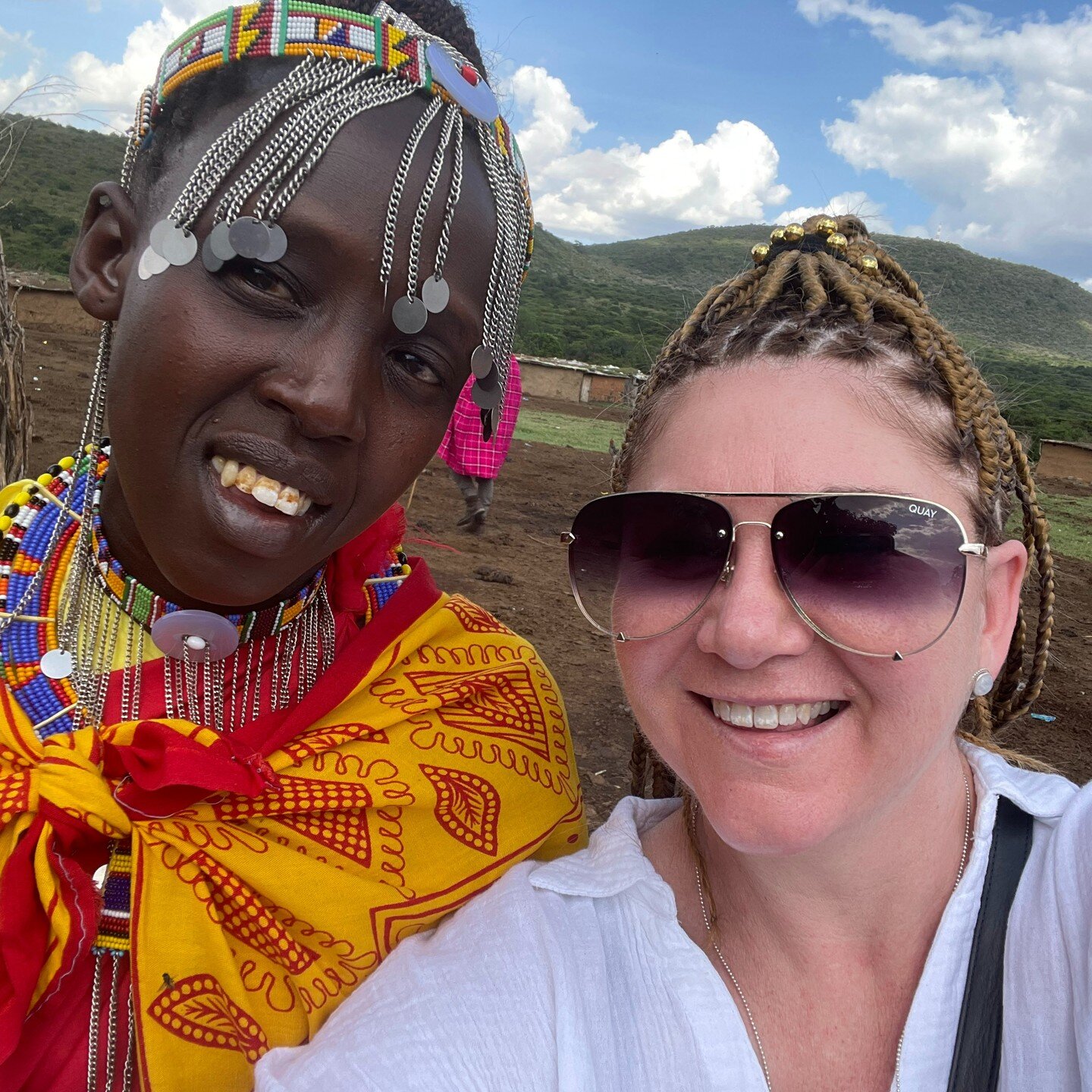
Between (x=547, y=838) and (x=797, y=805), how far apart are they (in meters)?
0.62

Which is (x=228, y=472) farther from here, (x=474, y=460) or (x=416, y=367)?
(x=474, y=460)

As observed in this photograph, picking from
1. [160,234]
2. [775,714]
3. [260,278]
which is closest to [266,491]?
[260,278]

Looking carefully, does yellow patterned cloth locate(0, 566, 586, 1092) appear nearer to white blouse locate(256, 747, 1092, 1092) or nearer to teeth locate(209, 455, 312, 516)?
white blouse locate(256, 747, 1092, 1092)

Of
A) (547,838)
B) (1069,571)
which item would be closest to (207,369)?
(547,838)

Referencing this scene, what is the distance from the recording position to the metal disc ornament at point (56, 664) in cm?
145

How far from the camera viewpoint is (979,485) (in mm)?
1385

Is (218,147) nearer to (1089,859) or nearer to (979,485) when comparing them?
(979,485)

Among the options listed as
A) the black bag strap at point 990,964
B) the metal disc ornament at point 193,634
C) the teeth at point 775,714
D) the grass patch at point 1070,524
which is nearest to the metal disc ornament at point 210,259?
the metal disc ornament at point 193,634

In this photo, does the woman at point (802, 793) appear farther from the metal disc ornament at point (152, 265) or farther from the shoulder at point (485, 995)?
the metal disc ornament at point (152, 265)

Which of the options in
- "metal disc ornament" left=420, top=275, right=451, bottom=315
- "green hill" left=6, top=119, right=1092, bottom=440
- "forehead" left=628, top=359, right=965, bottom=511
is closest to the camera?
"forehead" left=628, top=359, right=965, bottom=511

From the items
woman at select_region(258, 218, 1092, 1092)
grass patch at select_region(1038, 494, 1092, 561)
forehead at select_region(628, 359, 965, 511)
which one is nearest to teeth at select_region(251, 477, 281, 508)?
woman at select_region(258, 218, 1092, 1092)

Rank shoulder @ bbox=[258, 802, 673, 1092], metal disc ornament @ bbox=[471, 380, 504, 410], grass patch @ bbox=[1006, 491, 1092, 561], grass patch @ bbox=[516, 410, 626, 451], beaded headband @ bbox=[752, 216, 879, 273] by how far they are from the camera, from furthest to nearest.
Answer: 1. grass patch @ bbox=[516, 410, 626, 451]
2. grass patch @ bbox=[1006, 491, 1092, 561]
3. metal disc ornament @ bbox=[471, 380, 504, 410]
4. beaded headband @ bbox=[752, 216, 879, 273]
5. shoulder @ bbox=[258, 802, 673, 1092]

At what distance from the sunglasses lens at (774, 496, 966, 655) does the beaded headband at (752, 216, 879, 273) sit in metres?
0.51

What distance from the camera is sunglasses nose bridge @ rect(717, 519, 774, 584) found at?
4.19 ft
